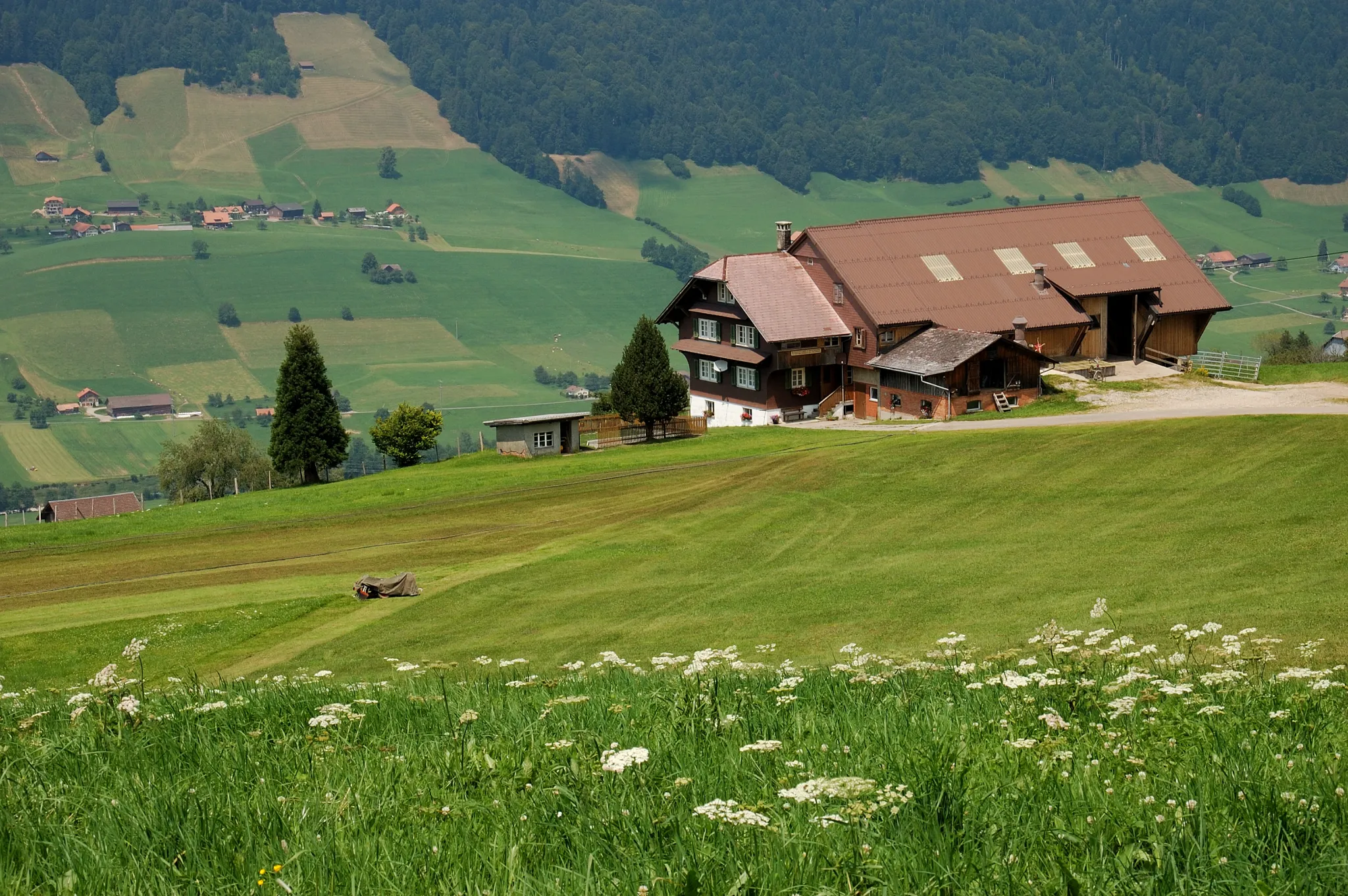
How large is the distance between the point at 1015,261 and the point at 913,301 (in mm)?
8576

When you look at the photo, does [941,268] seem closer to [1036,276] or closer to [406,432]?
[1036,276]

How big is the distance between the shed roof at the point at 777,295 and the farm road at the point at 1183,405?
28.6ft

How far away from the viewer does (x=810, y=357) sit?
82188mm

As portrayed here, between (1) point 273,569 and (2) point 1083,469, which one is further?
(2) point 1083,469

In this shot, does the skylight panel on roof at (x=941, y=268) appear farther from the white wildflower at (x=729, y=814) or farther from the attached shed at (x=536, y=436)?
the white wildflower at (x=729, y=814)

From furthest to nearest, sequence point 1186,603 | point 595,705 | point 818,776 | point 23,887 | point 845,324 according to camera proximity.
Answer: point 845,324, point 1186,603, point 595,705, point 818,776, point 23,887

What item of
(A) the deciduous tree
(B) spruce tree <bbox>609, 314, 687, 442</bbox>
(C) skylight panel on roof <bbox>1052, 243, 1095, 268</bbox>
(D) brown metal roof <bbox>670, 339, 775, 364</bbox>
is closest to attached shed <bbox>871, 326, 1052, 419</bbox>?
(D) brown metal roof <bbox>670, 339, 775, 364</bbox>

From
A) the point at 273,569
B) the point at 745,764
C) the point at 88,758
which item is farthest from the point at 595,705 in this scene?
the point at 273,569

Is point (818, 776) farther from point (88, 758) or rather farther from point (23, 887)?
point (88, 758)

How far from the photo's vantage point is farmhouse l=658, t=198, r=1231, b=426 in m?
81.1

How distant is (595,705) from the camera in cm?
1338

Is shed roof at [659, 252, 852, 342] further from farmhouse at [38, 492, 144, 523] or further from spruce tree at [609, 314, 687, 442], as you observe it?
farmhouse at [38, 492, 144, 523]

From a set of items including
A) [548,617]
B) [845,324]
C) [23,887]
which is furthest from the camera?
[845,324]

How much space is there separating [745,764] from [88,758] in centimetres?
560
